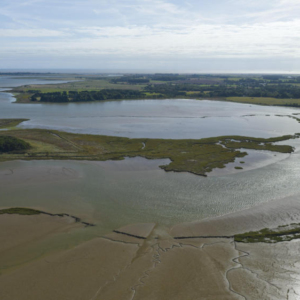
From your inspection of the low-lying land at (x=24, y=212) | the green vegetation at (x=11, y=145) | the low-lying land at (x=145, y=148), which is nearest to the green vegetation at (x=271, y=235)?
the low-lying land at (x=145, y=148)

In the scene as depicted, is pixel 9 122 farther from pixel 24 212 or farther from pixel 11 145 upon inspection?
pixel 24 212

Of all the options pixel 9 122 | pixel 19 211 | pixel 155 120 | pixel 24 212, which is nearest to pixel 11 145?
pixel 19 211

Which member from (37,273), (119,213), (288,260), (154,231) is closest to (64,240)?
(37,273)

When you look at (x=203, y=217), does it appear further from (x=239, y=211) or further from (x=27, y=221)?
(x=27, y=221)

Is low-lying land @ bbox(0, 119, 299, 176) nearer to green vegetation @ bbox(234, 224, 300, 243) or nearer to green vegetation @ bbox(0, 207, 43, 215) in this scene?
green vegetation @ bbox(234, 224, 300, 243)

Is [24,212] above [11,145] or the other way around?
the other way around

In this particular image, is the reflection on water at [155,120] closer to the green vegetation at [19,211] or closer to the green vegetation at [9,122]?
the green vegetation at [9,122]

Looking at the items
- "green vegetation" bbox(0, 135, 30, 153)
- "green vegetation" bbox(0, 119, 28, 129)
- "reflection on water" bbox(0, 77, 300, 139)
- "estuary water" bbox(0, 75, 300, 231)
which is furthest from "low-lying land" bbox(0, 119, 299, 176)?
"green vegetation" bbox(0, 119, 28, 129)
